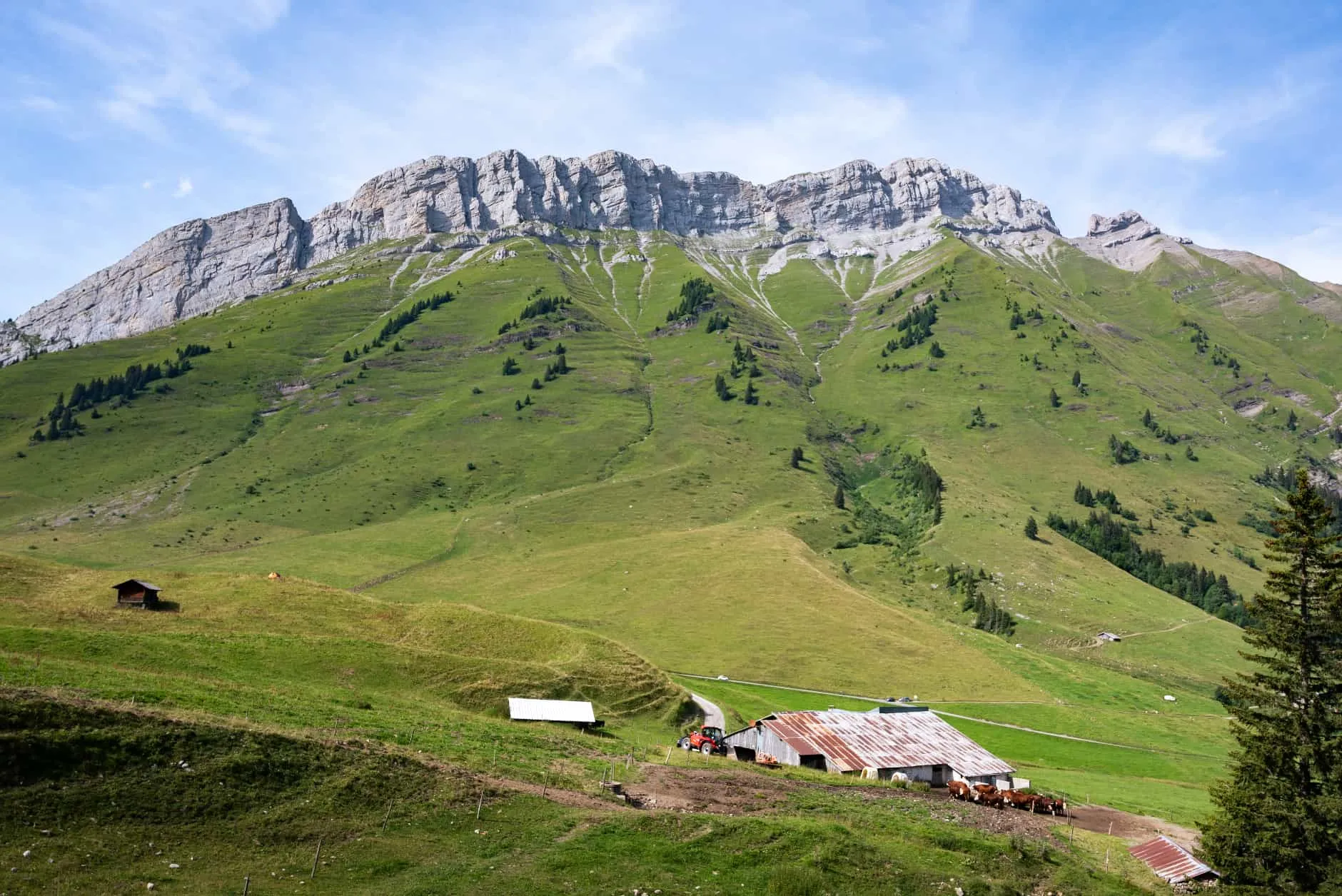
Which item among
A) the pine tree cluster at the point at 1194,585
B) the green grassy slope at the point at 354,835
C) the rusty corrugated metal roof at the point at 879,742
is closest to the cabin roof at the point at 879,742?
the rusty corrugated metal roof at the point at 879,742

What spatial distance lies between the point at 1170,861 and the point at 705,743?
3418 cm

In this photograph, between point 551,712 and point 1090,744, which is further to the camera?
point 1090,744

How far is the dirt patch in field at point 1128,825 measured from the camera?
185 ft

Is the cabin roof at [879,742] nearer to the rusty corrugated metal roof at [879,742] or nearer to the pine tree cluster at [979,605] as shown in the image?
the rusty corrugated metal roof at [879,742]

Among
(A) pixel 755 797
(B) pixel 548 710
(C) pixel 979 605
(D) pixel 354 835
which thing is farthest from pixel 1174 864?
(C) pixel 979 605

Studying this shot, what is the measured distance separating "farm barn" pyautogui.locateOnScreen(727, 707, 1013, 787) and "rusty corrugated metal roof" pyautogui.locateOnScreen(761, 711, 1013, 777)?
0.18 feet

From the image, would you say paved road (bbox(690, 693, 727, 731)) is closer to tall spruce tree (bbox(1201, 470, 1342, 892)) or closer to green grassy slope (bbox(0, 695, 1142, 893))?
Answer: green grassy slope (bbox(0, 695, 1142, 893))

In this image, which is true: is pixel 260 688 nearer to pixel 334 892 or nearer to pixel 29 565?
pixel 334 892

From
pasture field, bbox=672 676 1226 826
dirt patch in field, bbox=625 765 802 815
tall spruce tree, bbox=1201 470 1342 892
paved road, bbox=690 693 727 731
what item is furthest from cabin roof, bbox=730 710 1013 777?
tall spruce tree, bbox=1201 470 1342 892

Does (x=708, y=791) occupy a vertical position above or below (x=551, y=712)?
above

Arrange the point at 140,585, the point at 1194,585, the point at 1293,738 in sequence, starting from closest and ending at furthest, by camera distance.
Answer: the point at 1293,738, the point at 140,585, the point at 1194,585

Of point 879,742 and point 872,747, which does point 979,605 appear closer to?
point 879,742

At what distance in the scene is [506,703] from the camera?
69.7m

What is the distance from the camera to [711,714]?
86.7 metres
